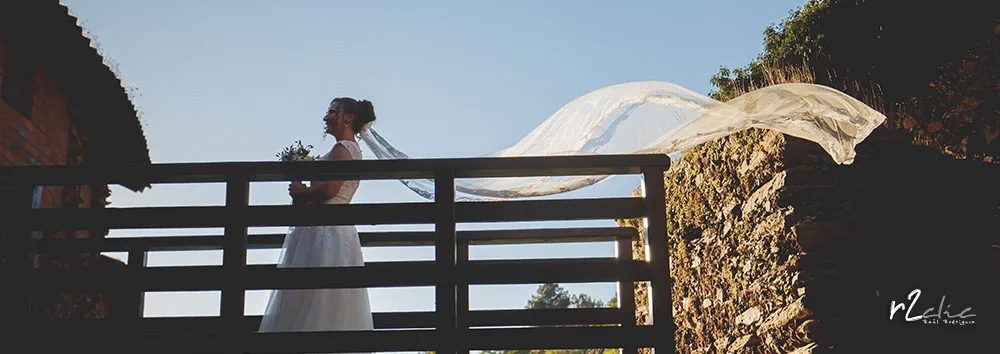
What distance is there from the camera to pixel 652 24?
7855mm

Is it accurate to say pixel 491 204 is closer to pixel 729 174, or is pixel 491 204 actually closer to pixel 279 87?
pixel 729 174

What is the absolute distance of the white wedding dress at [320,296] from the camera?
13.0 feet

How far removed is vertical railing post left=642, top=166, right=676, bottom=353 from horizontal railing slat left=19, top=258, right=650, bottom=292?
6cm

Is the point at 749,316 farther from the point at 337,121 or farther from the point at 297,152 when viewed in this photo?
the point at 297,152

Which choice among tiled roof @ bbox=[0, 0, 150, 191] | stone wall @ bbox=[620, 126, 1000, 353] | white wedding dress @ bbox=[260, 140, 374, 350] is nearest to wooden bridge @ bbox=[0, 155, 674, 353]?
white wedding dress @ bbox=[260, 140, 374, 350]

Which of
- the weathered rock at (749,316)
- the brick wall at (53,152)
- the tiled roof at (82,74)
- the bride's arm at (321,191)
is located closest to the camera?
the bride's arm at (321,191)

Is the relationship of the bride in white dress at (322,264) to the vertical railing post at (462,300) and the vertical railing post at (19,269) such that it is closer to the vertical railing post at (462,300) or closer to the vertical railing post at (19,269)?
the vertical railing post at (462,300)

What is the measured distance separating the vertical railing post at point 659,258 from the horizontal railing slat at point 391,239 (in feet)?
3.77

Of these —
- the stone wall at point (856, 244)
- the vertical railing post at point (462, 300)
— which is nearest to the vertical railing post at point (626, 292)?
the vertical railing post at point (462, 300)

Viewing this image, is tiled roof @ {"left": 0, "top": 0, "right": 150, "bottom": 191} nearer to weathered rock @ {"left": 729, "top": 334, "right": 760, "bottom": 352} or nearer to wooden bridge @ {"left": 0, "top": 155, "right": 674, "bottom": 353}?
wooden bridge @ {"left": 0, "top": 155, "right": 674, "bottom": 353}

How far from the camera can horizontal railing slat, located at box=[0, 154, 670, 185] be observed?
3568mm

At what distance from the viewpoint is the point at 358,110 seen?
4.47m

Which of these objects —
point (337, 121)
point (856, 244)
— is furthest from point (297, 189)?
point (856, 244)

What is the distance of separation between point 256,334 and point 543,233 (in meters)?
1.93
